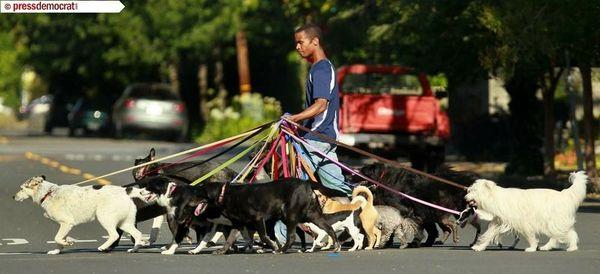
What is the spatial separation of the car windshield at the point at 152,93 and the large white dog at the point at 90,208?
36164mm

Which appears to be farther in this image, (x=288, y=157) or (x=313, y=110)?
(x=288, y=157)

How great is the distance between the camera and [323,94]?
1412 cm

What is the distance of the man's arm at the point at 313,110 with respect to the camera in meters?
14.0

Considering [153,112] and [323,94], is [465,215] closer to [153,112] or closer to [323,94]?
[323,94]

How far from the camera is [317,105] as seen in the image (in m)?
14.1

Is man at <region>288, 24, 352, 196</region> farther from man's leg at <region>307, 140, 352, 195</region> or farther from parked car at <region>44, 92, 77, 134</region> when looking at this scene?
parked car at <region>44, 92, 77, 134</region>

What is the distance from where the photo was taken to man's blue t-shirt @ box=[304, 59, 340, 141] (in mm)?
14156

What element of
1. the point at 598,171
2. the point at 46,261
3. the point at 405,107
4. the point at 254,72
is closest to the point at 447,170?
the point at 46,261

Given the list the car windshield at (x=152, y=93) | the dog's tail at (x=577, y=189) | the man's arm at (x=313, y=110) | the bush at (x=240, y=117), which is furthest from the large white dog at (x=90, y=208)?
the car windshield at (x=152, y=93)

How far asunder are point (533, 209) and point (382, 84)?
18488 mm

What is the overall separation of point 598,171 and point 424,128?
4791 millimetres

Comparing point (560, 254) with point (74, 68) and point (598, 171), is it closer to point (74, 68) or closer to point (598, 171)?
point (598, 171)

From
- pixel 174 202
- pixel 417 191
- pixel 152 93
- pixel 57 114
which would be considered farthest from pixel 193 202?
pixel 57 114

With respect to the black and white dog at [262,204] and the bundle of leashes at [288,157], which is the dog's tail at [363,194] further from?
the black and white dog at [262,204]
